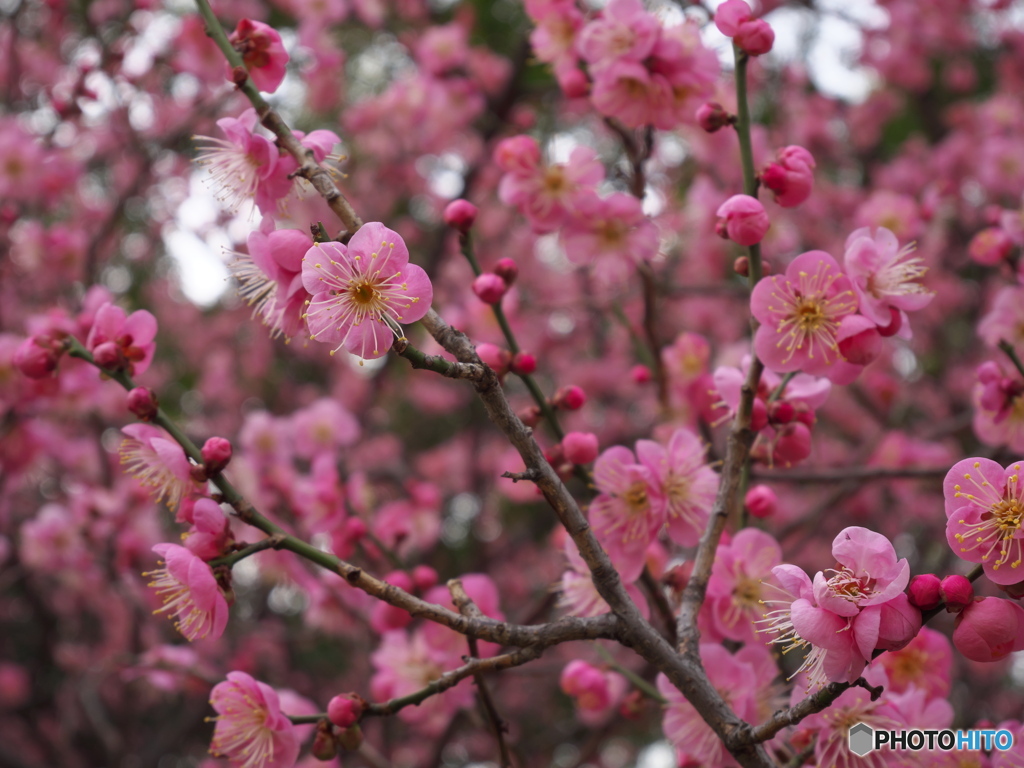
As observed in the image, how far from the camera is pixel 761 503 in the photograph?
1479 millimetres

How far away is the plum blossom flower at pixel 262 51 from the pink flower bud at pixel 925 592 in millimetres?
1278

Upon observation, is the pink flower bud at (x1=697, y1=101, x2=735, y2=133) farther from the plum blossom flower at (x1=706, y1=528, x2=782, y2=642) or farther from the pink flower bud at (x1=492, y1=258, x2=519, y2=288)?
the plum blossom flower at (x1=706, y1=528, x2=782, y2=642)

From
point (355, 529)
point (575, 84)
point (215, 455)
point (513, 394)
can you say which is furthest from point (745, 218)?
point (513, 394)

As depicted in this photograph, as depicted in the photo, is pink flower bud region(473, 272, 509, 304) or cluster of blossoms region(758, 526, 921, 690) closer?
cluster of blossoms region(758, 526, 921, 690)

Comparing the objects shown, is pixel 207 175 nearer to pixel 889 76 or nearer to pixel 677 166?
pixel 677 166

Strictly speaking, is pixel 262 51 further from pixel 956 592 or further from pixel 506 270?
pixel 956 592

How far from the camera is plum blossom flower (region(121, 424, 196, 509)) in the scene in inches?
47.4

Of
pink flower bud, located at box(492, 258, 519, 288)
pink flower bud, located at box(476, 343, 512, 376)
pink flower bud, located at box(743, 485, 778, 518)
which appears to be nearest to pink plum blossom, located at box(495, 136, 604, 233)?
pink flower bud, located at box(492, 258, 519, 288)

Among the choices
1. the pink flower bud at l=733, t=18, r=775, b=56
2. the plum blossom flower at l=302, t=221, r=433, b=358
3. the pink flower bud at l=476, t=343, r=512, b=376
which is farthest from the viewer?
the pink flower bud at l=476, t=343, r=512, b=376

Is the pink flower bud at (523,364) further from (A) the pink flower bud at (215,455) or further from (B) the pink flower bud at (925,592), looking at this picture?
(B) the pink flower bud at (925,592)

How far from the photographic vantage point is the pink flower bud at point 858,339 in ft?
3.86

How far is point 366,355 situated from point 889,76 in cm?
482

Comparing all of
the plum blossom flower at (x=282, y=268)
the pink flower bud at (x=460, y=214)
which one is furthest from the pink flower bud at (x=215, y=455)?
the pink flower bud at (x=460, y=214)

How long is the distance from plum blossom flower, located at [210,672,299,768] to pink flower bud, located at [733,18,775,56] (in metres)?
1.29
